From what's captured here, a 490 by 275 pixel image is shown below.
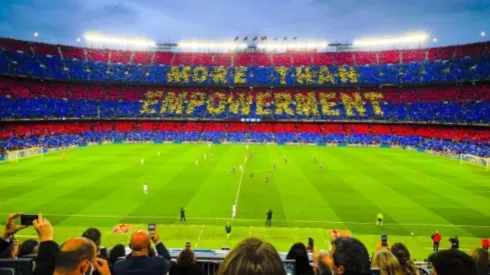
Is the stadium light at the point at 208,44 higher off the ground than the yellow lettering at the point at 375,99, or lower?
higher

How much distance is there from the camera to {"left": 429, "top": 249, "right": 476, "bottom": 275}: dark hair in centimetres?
437

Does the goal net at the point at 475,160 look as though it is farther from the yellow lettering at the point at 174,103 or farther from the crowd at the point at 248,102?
the yellow lettering at the point at 174,103

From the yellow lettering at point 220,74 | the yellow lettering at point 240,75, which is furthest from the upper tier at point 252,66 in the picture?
the yellow lettering at point 220,74

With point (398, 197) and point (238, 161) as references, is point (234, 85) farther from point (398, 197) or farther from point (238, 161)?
point (398, 197)

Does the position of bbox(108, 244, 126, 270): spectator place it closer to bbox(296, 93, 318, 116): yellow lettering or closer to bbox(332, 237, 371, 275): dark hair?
bbox(332, 237, 371, 275): dark hair

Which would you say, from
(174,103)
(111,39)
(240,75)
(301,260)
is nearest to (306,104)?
(240,75)

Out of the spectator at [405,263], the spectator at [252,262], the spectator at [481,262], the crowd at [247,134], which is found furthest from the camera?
the crowd at [247,134]

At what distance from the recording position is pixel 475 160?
56.5m

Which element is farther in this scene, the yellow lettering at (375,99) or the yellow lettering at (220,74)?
the yellow lettering at (220,74)

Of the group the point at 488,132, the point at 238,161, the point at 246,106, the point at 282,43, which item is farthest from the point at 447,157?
the point at 282,43

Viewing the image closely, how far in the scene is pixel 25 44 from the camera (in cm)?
8512

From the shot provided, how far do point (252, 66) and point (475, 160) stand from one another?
67.1m

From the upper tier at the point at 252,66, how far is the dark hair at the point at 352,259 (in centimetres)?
8769

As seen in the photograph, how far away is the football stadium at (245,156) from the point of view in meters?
7.97
